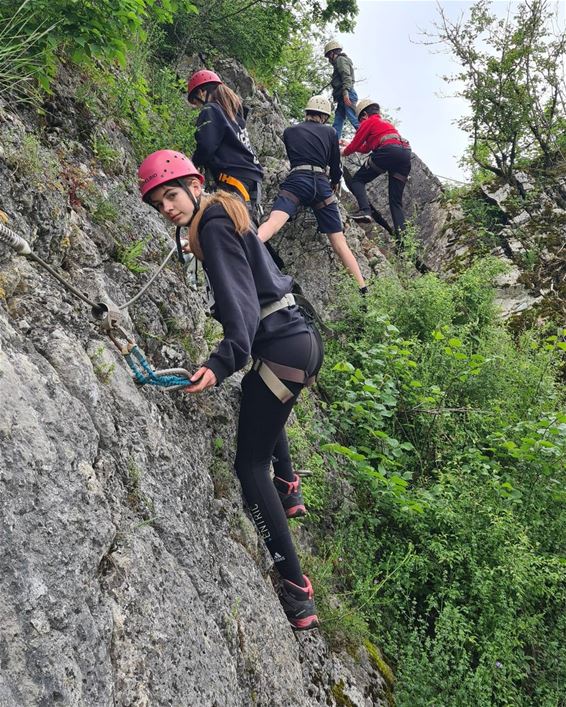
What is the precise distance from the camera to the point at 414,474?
17.5 ft

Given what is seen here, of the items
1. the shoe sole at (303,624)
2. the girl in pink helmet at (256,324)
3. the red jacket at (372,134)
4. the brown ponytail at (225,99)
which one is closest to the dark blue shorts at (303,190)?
the brown ponytail at (225,99)

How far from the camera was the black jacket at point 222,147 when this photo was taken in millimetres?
5895

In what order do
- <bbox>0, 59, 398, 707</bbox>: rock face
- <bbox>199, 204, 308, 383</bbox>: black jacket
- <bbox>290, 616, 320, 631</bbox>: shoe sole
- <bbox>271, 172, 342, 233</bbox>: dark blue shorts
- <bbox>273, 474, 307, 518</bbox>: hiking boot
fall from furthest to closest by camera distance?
1. <bbox>271, 172, 342, 233</bbox>: dark blue shorts
2. <bbox>273, 474, 307, 518</bbox>: hiking boot
3. <bbox>290, 616, 320, 631</bbox>: shoe sole
4. <bbox>199, 204, 308, 383</bbox>: black jacket
5. <bbox>0, 59, 398, 707</bbox>: rock face

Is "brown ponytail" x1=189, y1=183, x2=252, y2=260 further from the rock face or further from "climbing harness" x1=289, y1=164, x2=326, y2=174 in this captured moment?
"climbing harness" x1=289, y1=164, x2=326, y2=174

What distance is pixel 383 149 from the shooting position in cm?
965

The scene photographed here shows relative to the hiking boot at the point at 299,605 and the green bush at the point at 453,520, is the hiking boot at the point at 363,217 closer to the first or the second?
the green bush at the point at 453,520

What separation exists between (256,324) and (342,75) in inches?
418

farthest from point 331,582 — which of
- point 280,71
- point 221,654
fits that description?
point 280,71

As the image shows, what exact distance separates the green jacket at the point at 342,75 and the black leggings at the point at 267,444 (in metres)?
10.1

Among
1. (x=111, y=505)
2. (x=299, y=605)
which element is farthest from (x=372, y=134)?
(x=111, y=505)

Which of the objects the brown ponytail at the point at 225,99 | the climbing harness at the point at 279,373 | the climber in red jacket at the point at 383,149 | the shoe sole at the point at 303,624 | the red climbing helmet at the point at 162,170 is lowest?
the shoe sole at the point at 303,624

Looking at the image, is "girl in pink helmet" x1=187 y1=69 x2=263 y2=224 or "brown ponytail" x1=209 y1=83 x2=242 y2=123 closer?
"girl in pink helmet" x1=187 y1=69 x2=263 y2=224

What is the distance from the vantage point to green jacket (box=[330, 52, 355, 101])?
11547mm

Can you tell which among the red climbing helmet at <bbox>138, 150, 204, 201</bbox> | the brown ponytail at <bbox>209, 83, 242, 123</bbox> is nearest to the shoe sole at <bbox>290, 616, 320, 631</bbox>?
the red climbing helmet at <bbox>138, 150, 204, 201</bbox>
